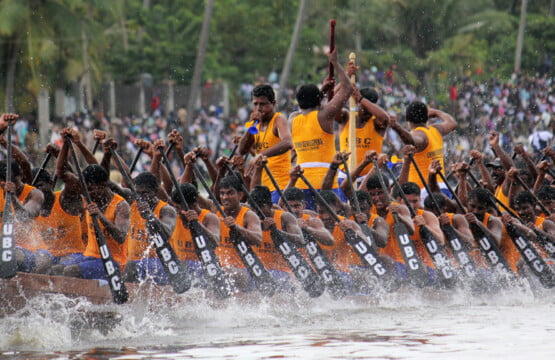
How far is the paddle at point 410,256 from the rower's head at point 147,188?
2075 millimetres

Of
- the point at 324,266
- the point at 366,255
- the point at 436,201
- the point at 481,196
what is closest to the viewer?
the point at 324,266

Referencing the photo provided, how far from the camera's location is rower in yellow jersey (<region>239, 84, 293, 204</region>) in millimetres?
9320

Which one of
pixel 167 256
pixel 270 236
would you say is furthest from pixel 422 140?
pixel 167 256

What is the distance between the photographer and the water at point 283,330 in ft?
22.5

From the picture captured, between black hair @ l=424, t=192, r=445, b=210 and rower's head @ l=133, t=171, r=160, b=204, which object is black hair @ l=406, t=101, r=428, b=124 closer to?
black hair @ l=424, t=192, r=445, b=210


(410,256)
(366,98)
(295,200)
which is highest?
(366,98)

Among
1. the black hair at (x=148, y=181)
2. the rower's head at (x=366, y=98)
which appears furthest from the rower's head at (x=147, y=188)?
the rower's head at (x=366, y=98)

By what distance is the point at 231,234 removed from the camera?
834 cm

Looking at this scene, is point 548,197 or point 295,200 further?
point 548,197

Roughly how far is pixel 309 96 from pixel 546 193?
2757mm

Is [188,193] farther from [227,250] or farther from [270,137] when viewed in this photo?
[270,137]

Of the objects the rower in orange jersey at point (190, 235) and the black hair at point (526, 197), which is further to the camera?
the black hair at point (526, 197)

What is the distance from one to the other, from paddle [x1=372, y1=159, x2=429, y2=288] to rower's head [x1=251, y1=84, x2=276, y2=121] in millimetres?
1420

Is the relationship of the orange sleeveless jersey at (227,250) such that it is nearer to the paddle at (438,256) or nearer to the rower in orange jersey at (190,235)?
the rower in orange jersey at (190,235)
